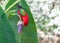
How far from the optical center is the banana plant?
74 centimetres

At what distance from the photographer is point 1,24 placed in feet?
2.44

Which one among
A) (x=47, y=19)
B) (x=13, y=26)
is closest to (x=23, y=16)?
(x=13, y=26)

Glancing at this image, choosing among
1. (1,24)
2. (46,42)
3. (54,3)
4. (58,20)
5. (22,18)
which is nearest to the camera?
(1,24)

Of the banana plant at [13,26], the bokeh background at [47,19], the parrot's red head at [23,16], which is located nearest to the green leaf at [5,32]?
the banana plant at [13,26]

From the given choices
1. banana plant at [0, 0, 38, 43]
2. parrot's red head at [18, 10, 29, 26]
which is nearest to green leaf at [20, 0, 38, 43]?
banana plant at [0, 0, 38, 43]

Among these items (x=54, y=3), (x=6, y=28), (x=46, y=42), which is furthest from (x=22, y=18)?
(x=54, y=3)

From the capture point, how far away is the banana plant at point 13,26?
0.74 m

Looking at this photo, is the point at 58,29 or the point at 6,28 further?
the point at 58,29

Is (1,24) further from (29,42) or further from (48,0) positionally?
(48,0)

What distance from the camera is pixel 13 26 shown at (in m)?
0.98

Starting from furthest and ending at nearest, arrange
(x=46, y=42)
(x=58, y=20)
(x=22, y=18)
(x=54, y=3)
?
(x=54, y=3)
(x=58, y=20)
(x=46, y=42)
(x=22, y=18)

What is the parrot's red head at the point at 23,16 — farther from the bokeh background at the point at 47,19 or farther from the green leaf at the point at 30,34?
the bokeh background at the point at 47,19

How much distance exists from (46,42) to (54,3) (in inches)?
28.6

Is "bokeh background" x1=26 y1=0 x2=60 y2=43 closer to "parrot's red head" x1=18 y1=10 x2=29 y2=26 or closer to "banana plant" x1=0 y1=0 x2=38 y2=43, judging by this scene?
"banana plant" x1=0 y1=0 x2=38 y2=43
